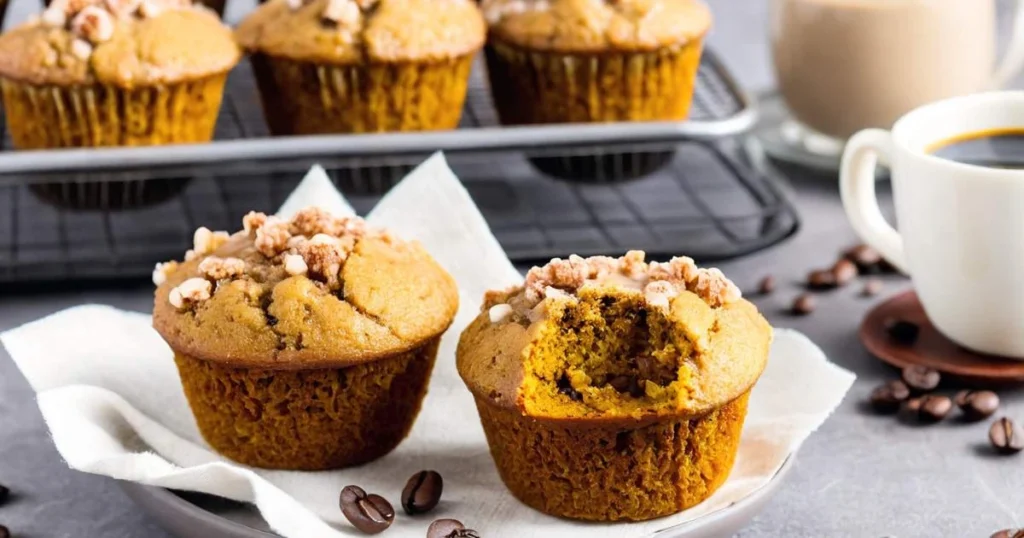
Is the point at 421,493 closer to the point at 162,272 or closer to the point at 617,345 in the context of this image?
the point at 617,345

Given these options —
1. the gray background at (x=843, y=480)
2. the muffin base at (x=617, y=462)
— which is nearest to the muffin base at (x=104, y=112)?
the gray background at (x=843, y=480)

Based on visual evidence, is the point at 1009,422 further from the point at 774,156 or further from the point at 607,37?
the point at 774,156

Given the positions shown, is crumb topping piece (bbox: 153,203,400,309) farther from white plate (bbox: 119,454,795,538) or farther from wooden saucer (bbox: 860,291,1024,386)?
wooden saucer (bbox: 860,291,1024,386)

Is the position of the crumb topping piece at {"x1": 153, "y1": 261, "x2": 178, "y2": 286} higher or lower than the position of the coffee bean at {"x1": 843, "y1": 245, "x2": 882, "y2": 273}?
higher

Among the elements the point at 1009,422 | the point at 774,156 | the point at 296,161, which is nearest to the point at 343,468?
the point at 296,161

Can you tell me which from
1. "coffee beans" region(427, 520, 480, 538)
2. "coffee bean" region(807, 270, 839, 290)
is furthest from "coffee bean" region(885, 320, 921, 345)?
"coffee beans" region(427, 520, 480, 538)

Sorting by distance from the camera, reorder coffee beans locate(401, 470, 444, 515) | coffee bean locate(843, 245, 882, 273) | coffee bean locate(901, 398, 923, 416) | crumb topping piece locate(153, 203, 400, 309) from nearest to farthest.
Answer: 1. coffee beans locate(401, 470, 444, 515)
2. crumb topping piece locate(153, 203, 400, 309)
3. coffee bean locate(901, 398, 923, 416)
4. coffee bean locate(843, 245, 882, 273)

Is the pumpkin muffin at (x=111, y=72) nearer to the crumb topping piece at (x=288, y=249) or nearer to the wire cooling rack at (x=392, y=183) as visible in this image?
the wire cooling rack at (x=392, y=183)

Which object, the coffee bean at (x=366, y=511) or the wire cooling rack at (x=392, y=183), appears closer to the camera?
the coffee bean at (x=366, y=511)
